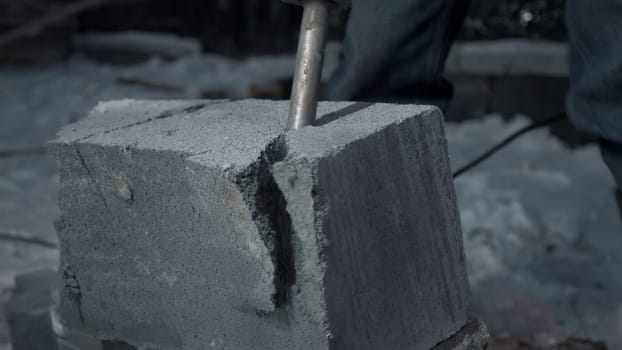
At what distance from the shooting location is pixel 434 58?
5.85 feet

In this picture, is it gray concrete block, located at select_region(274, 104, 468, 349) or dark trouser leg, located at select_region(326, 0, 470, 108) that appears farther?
dark trouser leg, located at select_region(326, 0, 470, 108)

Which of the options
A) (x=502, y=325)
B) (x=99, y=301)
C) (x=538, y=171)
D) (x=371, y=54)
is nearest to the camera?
(x=99, y=301)

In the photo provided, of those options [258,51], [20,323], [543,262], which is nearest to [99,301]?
[20,323]

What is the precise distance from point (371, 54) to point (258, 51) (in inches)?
122

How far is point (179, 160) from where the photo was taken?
1.22 meters

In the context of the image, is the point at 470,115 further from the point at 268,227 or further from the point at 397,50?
the point at 268,227

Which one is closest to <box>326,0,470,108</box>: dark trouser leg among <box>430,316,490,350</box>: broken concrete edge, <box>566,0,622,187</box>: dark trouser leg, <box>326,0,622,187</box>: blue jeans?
<box>326,0,622,187</box>: blue jeans

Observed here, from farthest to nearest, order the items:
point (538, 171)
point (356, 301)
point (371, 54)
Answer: point (538, 171)
point (371, 54)
point (356, 301)

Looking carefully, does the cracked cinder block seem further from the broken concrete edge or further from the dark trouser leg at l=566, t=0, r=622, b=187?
the dark trouser leg at l=566, t=0, r=622, b=187

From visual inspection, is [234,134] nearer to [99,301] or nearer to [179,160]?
[179,160]

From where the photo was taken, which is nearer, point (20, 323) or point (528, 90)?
point (20, 323)

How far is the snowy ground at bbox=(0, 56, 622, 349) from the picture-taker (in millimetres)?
2070

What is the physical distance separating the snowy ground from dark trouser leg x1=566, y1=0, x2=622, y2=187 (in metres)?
0.63

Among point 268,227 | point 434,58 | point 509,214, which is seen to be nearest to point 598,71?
point 434,58
